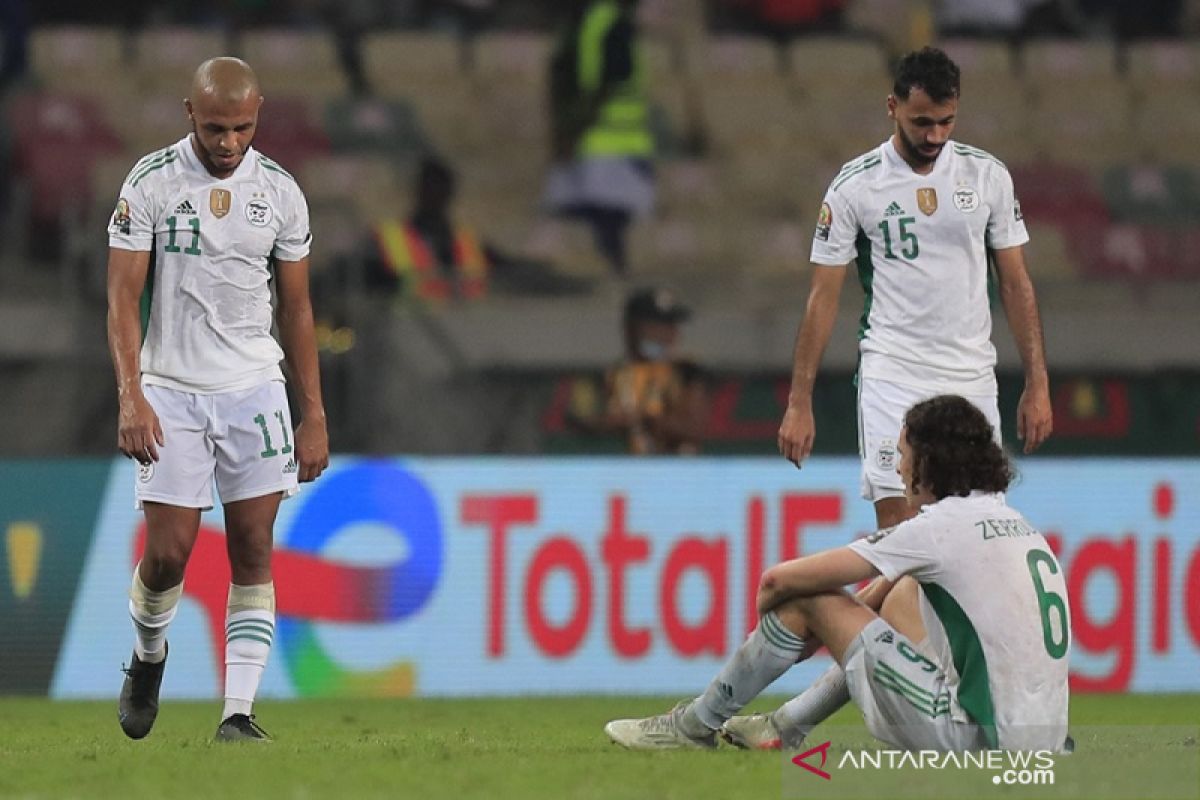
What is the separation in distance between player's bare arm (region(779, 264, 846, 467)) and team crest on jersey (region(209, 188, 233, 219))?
1603 millimetres

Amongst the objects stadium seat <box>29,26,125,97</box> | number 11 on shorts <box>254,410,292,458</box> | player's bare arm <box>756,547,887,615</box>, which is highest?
stadium seat <box>29,26,125,97</box>

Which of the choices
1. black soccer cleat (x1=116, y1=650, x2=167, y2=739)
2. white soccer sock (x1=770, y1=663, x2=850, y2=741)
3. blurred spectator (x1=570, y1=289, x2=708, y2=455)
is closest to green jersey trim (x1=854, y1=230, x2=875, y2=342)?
white soccer sock (x1=770, y1=663, x2=850, y2=741)

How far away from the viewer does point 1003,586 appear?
472cm

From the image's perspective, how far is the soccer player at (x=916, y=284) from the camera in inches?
238

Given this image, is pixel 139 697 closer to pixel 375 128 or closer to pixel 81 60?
pixel 375 128

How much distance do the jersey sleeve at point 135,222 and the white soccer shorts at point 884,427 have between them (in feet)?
6.70

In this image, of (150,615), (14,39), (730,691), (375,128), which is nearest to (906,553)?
(730,691)

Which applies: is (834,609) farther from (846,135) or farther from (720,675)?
(846,135)

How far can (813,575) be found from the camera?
4848 mm

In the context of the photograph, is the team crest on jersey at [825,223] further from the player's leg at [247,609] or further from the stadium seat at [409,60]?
the stadium seat at [409,60]

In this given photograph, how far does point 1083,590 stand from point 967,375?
3.01 meters

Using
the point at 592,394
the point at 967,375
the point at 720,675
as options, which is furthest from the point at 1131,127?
the point at 720,675

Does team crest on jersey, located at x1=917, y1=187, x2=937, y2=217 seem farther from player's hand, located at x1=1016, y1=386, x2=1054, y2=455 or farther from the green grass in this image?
the green grass

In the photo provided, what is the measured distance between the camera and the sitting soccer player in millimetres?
4723
